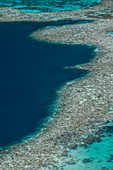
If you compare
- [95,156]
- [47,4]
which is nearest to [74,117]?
[95,156]

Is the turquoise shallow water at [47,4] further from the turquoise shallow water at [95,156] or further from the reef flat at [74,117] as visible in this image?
the turquoise shallow water at [95,156]

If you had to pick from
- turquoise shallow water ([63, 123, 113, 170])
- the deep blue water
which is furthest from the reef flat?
the deep blue water

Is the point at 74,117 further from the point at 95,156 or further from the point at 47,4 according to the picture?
the point at 47,4

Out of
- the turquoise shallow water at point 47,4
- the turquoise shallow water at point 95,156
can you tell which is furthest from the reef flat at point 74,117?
the turquoise shallow water at point 47,4

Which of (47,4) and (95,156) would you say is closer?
(95,156)

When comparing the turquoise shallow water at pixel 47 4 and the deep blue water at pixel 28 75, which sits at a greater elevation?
the turquoise shallow water at pixel 47 4

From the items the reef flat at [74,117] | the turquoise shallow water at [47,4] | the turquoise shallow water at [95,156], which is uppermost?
the turquoise shallow water at [47,4]

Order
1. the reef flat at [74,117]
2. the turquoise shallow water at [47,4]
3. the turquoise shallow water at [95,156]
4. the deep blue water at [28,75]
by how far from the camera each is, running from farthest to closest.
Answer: the turquoise shallow water at [47,4]
the deep blue water at [28,75]
the reef flat at [74,117]
the turquoise shallow water at [95,156]
